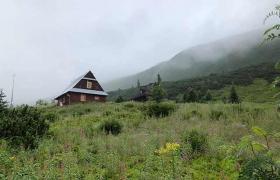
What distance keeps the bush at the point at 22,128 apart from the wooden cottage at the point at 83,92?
43.3 meters

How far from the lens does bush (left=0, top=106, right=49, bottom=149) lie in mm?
11790

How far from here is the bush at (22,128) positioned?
11790 mm

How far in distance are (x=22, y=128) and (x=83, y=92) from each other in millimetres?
45789

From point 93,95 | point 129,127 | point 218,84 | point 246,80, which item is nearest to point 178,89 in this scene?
point 218,84

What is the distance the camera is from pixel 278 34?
348cm

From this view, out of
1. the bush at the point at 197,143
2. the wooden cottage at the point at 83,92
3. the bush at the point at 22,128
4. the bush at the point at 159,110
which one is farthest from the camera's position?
the wooden cottage at the point at 83,92

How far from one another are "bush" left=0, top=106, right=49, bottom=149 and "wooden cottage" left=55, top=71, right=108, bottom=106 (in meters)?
43.3

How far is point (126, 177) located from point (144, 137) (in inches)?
173

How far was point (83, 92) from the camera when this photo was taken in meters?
58.3

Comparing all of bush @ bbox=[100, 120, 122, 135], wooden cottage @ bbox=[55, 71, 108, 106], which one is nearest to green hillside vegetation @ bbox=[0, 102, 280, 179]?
bush @ bbox=[100, 120, 122, 135]

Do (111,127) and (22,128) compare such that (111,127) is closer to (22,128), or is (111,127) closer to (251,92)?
(22,128)

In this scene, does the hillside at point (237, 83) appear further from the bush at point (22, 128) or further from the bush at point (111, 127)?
the bush at point (22, 128)

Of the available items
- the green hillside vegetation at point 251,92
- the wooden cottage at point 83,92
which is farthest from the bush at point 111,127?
the green hillside vegetation at point 251,92

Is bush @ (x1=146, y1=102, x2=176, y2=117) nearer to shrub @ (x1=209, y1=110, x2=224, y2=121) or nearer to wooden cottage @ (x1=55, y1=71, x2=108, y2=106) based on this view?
shrub @ (x1=209, y1=110, x2=224, y2=121)
